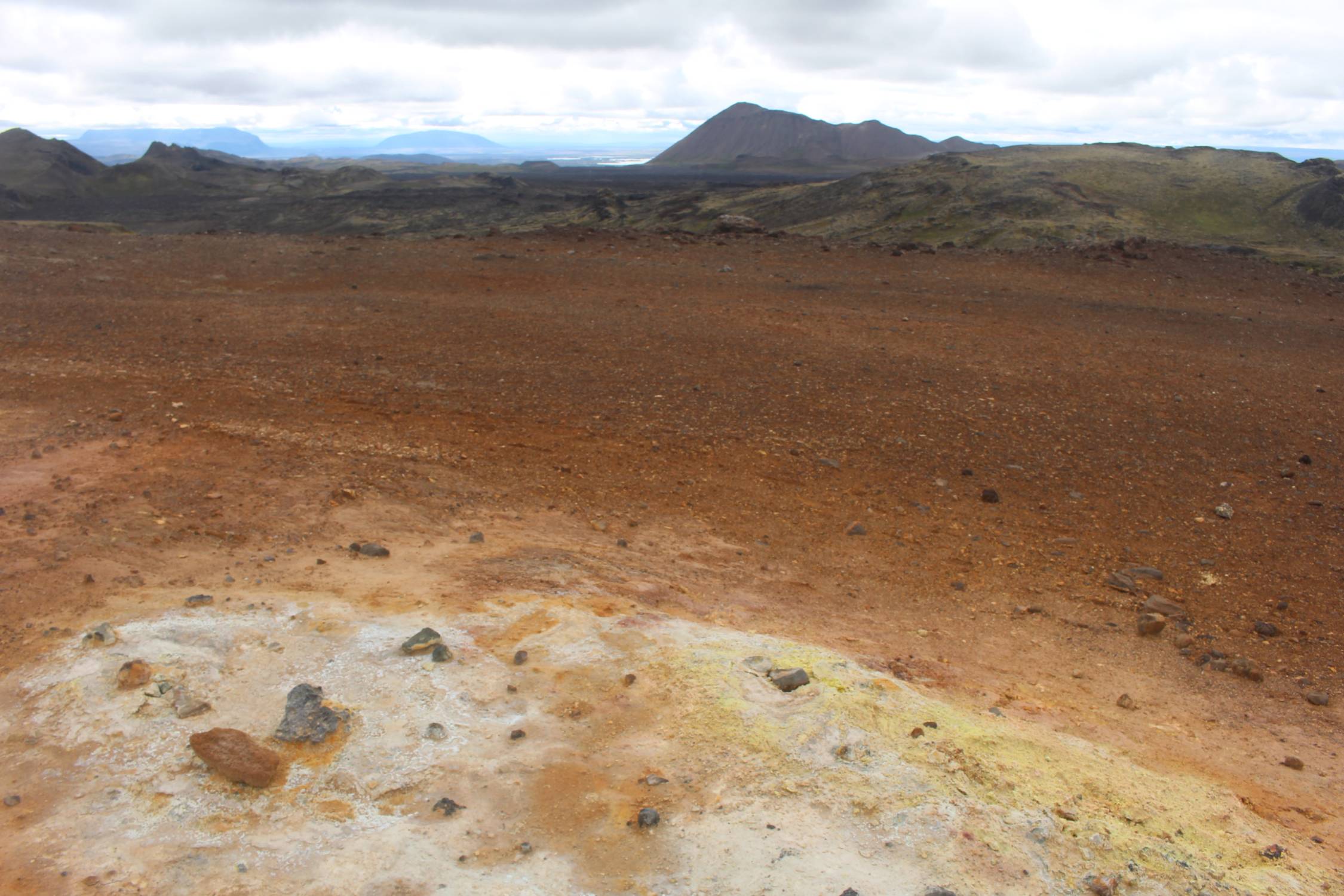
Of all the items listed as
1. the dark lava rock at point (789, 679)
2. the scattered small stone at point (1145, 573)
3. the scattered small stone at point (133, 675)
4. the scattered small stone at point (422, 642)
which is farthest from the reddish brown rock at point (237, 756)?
the scattered small stone at point (1145, 573)

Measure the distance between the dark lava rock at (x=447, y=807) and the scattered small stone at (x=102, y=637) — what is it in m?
2.03

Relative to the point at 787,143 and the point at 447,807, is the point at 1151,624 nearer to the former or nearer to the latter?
the point at 447,807

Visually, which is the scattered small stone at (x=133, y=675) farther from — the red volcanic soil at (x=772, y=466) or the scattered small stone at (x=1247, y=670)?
the scattered small stone at (x=1247, y=670)

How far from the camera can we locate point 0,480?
247 inches

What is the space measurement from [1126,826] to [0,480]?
7.23 meters

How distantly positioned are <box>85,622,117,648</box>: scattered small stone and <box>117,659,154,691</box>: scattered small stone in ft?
0.91

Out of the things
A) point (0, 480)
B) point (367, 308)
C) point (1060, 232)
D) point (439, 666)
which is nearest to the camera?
point (439, 666)

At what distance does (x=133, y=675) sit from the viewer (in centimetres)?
401

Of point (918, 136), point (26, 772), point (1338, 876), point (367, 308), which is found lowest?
point (1338, 876)

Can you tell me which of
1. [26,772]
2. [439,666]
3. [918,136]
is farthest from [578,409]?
[918,136]

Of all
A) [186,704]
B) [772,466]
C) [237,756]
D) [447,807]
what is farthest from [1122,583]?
[186,704]

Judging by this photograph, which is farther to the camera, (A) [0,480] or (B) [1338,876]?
(A) [0,480]

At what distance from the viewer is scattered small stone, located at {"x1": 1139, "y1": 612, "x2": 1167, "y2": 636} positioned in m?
5.55

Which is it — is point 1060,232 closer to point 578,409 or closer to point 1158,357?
point 1158,357
